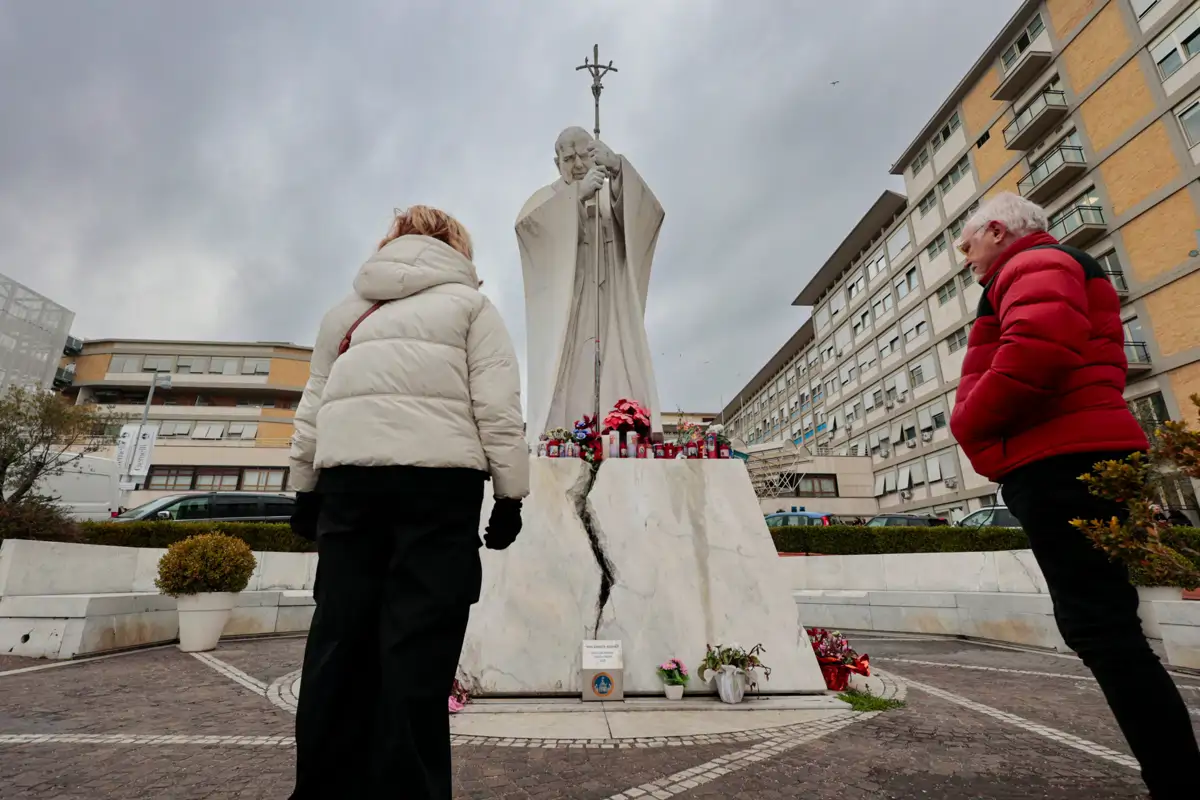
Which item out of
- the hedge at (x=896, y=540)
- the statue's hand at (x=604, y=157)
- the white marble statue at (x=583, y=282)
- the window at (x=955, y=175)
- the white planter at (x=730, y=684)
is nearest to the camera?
the white planter at (x=730, y=684)

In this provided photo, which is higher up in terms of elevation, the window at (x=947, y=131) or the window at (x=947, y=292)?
the window at (x=947, y=131)

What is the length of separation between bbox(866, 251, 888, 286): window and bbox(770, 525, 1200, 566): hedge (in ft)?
95.9

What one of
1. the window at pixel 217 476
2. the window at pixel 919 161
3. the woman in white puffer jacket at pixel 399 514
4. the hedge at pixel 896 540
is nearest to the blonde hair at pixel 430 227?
the woman in white puffer jacket at pixel 399 514

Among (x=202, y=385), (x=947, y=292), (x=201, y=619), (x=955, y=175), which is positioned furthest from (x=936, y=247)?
(x=202, y=385)

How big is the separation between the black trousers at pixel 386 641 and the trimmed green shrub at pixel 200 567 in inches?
217

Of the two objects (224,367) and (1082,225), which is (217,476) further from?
(1082,225)

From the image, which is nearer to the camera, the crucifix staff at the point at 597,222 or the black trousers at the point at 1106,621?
the black trousers at the point at 1106,621

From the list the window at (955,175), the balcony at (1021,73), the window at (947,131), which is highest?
the window at (947,131)

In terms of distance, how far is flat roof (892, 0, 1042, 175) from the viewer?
25.5m

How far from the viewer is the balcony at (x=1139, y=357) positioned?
20312 millimetres

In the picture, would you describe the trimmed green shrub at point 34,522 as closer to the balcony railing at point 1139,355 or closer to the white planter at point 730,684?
the white planter at point 730,684

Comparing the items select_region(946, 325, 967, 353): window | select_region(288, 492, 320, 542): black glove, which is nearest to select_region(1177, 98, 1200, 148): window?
select_region(946, 325, 967, 353): window

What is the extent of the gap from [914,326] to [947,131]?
10.4m

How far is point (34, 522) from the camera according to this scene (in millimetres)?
7996
